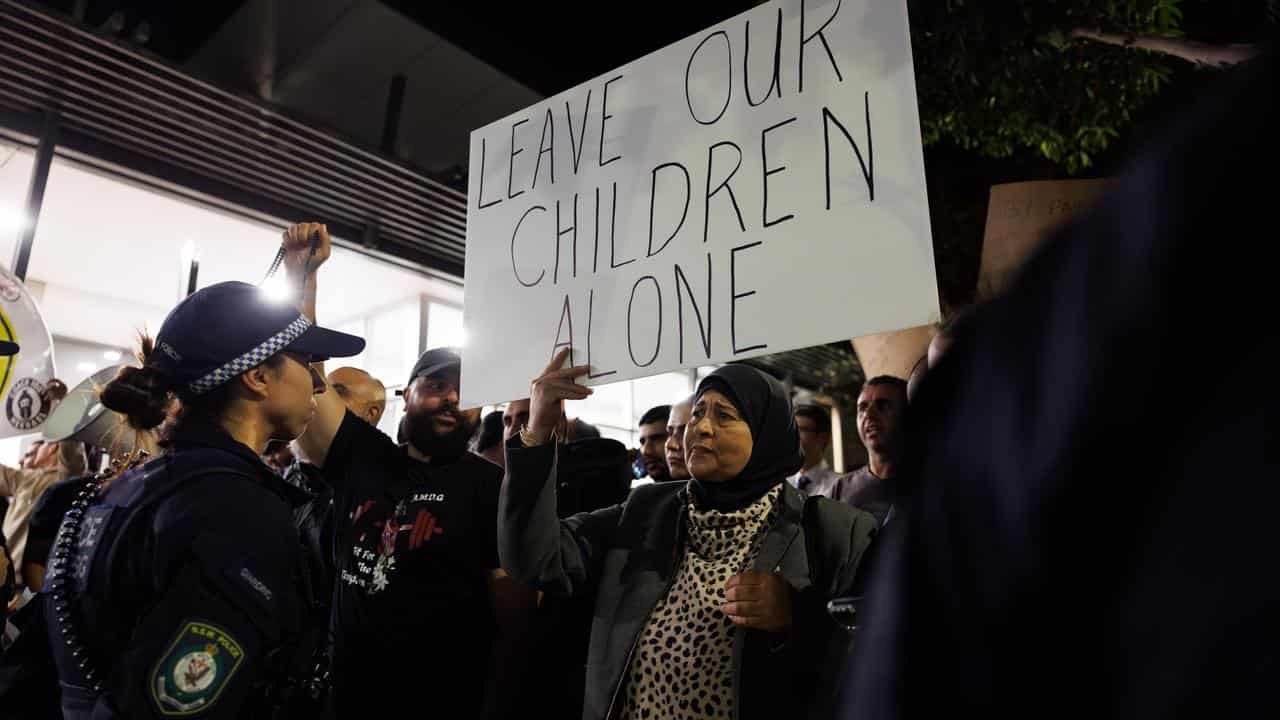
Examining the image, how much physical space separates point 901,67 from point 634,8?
16.0 ft

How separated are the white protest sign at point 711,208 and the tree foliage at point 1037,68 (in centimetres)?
312

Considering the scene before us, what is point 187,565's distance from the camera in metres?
1.38

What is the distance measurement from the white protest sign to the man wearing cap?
63 centimetres

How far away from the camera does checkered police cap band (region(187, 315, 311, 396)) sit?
1696 millimetres

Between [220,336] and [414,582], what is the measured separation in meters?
0.99

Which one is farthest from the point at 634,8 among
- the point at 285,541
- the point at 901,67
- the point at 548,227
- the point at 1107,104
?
the point at 285,541

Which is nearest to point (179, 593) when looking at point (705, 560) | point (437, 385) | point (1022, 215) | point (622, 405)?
point (705, 560)

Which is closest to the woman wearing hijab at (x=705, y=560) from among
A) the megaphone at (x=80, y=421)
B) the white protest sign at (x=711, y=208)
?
the white protest sign at (x=711, y=208)

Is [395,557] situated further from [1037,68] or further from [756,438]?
[1037,68]

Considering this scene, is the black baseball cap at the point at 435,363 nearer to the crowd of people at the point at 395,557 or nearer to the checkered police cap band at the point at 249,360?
the crowd of people at the point at 395,557

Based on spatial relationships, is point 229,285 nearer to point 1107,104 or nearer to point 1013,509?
point 1013,509

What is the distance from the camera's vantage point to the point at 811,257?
1525mm

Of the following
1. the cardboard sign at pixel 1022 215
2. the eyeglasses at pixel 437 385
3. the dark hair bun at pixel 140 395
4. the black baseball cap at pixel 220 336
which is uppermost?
the cardboard sign at pixel 1022 215

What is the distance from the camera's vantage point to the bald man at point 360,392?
3250mm
